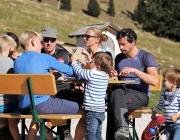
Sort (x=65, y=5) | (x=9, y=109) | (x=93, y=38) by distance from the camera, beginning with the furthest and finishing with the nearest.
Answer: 1. (x=65, y=5)
2. (x=93, y=38)
3. (x=9, y=109)

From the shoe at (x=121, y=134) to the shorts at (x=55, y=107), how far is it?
59 centimetres

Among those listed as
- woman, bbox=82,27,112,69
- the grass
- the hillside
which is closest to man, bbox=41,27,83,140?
woman, bbox=82,27,112,69

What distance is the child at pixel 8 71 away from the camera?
532 centimetres

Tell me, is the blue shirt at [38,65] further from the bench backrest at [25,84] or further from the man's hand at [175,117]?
the man's hand at [175,117]

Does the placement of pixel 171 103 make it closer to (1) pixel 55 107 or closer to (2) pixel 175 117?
(2) pixel 175 117

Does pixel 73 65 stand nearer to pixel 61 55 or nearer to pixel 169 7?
pixel 61 55

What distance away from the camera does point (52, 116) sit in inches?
183

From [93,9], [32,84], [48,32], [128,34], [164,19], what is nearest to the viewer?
[32,84]

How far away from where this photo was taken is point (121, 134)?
5.01 metres

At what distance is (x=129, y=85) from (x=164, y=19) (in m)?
65.6

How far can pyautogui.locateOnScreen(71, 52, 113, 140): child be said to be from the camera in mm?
4895

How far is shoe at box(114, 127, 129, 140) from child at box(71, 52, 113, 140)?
268mm

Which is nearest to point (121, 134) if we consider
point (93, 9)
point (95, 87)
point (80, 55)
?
point (95, 87)

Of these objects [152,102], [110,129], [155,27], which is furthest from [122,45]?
[155,27]
